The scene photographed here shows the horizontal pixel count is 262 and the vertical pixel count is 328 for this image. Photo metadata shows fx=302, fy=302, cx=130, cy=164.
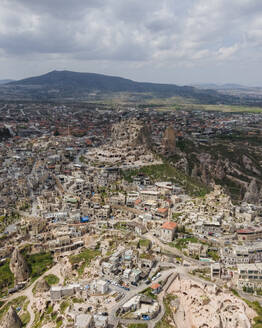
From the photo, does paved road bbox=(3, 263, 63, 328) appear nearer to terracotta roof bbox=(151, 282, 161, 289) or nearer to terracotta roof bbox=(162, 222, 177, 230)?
terracotta roof bbox=(151, 282, 161, 289)

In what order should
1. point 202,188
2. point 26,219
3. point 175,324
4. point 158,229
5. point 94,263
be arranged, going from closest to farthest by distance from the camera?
point 175,324, point 94,263, point 158,229, point 26,219, point 202,188

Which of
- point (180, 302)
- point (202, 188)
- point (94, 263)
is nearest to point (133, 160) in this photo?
point (202, 188)

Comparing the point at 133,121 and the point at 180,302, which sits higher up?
the point at 133,121

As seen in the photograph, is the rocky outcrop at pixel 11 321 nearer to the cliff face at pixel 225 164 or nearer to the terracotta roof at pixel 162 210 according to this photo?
the terracotta roof at pixel 162 210

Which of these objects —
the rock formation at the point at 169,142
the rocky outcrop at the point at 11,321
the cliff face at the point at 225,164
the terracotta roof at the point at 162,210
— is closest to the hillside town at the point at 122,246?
the rocky outcrop at the point at 11,321

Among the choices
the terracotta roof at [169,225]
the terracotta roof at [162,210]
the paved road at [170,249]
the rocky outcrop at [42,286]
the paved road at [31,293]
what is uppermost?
the terracotta roof at [169,225]

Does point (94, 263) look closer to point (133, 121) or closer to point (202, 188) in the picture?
point (202, 188)

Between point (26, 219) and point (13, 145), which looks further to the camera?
point (13, 145)
